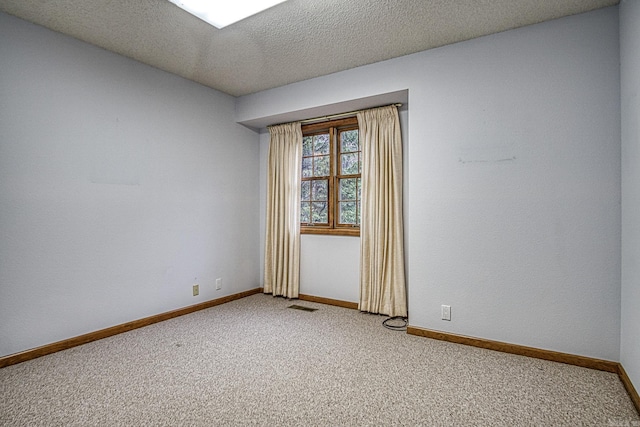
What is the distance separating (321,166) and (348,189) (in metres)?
0.49

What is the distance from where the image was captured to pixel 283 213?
440 cm

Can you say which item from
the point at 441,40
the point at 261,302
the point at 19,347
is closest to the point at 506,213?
the point at 441,40

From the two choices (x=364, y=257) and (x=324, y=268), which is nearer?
(x=364, y=257)

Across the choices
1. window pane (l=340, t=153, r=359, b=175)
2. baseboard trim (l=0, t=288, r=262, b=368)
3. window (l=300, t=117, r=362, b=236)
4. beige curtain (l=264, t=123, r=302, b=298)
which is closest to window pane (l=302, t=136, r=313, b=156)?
window (l=300, t=117, r=362, b=236)

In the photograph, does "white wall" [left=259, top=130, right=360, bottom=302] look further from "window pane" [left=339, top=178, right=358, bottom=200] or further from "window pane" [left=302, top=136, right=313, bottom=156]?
"window pane" [left=302, top=136, right=313, bottom=156]

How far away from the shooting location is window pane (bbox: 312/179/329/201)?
425 centimetres

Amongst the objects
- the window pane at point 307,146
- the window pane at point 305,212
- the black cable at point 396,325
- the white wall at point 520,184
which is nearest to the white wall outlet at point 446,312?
the white wall at point 520,184

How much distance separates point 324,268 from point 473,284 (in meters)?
1.81

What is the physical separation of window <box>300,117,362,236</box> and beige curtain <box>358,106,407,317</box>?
0.82ft

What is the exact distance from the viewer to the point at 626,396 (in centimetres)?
205

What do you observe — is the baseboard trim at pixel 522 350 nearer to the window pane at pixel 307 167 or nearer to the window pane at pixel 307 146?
the window pane at pixel 307 167

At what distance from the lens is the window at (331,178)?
4039mm

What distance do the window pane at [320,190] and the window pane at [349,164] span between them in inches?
11.2

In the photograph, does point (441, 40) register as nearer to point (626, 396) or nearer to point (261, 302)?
point (626, 396)
